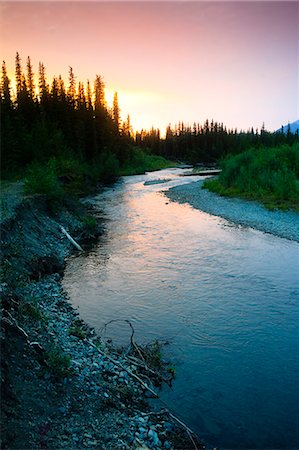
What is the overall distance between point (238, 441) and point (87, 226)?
52.5 ft

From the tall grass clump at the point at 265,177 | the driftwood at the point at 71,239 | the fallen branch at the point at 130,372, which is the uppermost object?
the tall grass clump at the point at 265,177

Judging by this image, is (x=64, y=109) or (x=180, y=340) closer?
(x=180, y=340)

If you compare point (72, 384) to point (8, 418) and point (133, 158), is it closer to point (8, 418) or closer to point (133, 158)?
point (8, 418)

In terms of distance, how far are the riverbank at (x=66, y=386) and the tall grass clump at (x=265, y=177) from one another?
19790 millimetres

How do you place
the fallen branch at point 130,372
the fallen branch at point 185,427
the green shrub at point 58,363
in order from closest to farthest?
the fallen branch at point 185,427 < the green shrub at point 58,363 < the fallen branch at point 130,372

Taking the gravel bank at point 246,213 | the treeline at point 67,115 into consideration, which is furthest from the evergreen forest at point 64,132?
the gravel bank at point 246,213

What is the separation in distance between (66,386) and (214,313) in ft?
16.0

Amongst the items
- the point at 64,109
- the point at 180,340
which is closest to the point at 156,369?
the point at 180,340

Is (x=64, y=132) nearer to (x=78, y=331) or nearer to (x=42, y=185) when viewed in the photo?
(x=42, y=185)

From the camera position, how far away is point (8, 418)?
463 cm

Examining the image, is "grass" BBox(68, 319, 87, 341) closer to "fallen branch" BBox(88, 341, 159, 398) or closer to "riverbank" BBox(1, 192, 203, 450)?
"riverbank" BBox(1, 192, 203, 450)

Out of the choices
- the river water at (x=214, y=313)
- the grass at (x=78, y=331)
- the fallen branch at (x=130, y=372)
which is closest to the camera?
the river water at (x=214, y=313)

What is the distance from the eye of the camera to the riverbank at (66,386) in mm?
4871

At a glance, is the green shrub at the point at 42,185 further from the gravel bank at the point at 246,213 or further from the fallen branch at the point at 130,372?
the fallen branch at the point at 130,372
